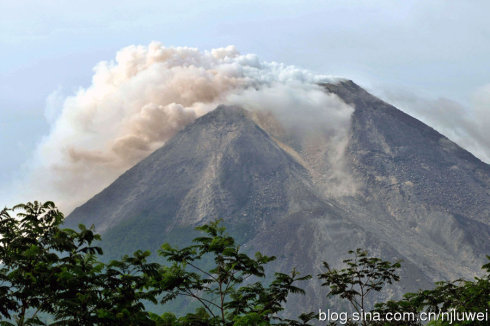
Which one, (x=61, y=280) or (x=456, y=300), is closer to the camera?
(x=61, y=280)

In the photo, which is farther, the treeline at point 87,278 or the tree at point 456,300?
the tree at point 456,300

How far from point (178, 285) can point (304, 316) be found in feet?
25.3

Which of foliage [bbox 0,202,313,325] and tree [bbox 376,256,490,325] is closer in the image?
foliage [bbox 0,202,313,325]

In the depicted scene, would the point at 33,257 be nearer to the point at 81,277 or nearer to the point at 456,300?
Answer: the point at 81,277

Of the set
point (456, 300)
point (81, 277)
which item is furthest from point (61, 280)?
point (456, 300)

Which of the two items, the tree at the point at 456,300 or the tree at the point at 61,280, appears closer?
the tree at the point at 61,280

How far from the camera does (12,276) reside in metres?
20.4

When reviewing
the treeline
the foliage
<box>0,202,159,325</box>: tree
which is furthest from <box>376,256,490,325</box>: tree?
<box>0,202,159,325</box>: tree

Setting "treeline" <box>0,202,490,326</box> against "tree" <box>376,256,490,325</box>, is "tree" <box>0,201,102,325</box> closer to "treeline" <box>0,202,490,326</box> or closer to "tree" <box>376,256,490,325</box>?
"treeline" <box>0,202,490,326</box>

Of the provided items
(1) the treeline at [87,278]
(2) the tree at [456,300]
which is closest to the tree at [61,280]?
(1) the treeline at [87,278]

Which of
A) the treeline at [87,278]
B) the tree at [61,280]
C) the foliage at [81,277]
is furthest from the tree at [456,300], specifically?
the tree at [61,280]

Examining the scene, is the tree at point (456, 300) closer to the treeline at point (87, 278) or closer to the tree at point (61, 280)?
the treeline at point (87, 278)

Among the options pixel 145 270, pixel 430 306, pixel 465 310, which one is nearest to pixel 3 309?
pixel 145 270

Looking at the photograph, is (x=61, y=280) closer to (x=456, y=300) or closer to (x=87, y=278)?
(x=87, y=278)
